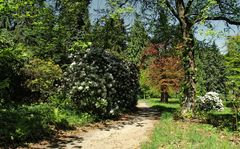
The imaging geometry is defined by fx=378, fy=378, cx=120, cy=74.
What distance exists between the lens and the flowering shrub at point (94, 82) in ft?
61.8

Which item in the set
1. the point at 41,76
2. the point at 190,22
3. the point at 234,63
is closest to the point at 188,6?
the point at 190,22

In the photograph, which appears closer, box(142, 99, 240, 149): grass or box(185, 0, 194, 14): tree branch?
box(142, 99, 240, 149): grass

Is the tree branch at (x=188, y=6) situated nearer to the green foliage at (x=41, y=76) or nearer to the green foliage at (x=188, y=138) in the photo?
the green foliage at (x=188, y=138)

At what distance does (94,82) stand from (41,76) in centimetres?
460

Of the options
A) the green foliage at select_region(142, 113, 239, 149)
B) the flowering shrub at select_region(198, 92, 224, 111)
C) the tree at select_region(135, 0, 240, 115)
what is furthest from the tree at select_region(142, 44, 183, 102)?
the green foliage at select_region(142, 113, 239, 149)

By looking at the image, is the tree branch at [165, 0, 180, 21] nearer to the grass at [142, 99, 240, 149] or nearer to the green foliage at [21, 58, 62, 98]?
the grass at [142, 99, 240, 149]

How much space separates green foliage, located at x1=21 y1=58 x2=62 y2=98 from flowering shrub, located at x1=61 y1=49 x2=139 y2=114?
218cm

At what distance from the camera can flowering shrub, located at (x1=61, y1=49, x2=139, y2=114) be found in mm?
18844

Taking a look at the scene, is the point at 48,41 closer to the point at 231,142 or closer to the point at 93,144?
the point at 93,144

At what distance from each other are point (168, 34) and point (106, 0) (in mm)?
6108

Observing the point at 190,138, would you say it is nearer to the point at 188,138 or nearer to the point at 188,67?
the point at 188,138

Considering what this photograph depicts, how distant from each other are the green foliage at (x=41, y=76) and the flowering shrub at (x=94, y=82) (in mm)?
2177

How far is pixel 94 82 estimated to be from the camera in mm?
18844

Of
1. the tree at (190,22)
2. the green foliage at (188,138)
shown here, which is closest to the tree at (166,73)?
the tree at (190,22)
